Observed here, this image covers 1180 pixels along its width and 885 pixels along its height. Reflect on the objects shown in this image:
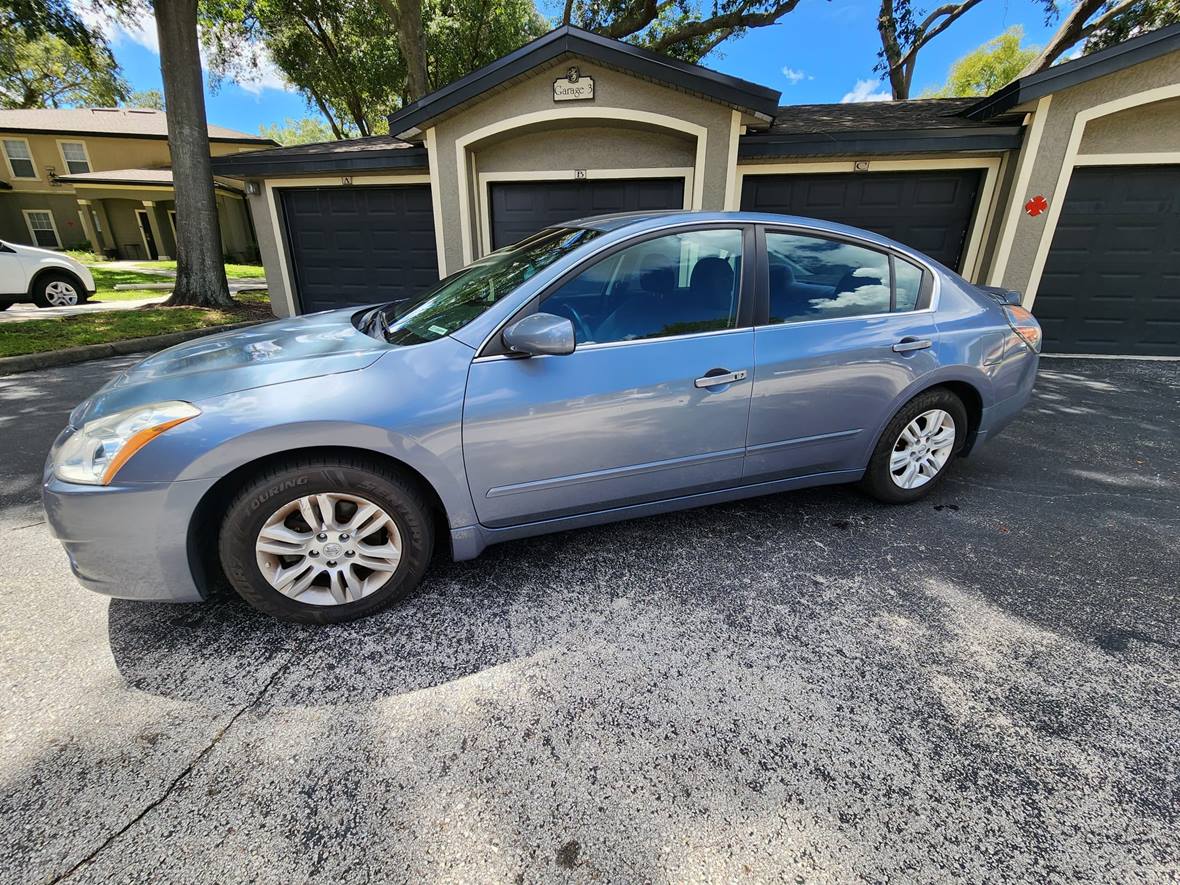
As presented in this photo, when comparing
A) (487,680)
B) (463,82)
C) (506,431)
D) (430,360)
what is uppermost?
(463,82)

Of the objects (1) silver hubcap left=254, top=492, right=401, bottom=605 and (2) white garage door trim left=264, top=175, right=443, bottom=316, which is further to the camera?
(2) white garage door trim left=264, top=175, right=443, bottom=316

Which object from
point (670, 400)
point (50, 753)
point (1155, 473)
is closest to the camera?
point (50, 753)

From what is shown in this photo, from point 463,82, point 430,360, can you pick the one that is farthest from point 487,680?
point 463,82

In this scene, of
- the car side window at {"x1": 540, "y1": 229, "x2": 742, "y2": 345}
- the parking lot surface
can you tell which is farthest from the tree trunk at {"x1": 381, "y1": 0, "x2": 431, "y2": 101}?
the parking lot surface

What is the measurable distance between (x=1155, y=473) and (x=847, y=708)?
11.7 ft

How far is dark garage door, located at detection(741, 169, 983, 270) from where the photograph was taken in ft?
24.0

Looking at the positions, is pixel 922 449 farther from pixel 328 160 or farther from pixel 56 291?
pixel 56 291

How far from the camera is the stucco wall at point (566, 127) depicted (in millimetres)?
6895

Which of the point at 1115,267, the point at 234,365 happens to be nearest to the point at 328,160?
the point at 234,365

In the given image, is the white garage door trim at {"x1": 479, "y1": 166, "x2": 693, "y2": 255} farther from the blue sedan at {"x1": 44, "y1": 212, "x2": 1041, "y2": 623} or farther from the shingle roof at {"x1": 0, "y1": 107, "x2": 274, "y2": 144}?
the shingle roof at {"x1": 0, "y1": 107, "x2": 274, "y2": 144}

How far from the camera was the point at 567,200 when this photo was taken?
7.95 m

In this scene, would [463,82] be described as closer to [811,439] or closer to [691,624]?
[811,439]

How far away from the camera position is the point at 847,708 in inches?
74.1

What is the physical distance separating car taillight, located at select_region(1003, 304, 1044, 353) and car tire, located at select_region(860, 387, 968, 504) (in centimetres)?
58
